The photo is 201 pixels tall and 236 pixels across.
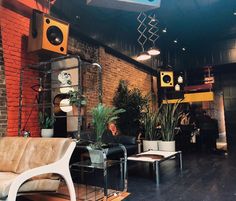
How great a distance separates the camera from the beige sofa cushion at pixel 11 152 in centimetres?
269

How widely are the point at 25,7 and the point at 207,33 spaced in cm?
623

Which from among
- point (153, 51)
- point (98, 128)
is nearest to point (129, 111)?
point (153, 51)

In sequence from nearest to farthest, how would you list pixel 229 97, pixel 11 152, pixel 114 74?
pixel 11 152
pixel 114 74
pixel 229 97

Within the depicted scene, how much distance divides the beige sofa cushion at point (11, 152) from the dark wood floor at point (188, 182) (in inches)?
56.0

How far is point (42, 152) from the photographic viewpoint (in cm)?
258

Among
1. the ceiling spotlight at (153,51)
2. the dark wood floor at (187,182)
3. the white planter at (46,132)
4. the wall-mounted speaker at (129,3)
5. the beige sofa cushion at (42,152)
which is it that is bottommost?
the dark wood floor at (187,182)

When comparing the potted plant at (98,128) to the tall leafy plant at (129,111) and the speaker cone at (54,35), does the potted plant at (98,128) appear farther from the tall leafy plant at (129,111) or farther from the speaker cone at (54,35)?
the tall leafy plant at (129,111)

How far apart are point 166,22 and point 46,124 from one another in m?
5.10

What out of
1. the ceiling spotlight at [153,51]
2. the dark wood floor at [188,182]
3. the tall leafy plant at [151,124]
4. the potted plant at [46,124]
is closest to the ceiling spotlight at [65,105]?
the potted plant at [46,124]

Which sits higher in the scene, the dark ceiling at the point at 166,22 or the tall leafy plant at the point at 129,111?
the dark ceiling at the point at 166,22

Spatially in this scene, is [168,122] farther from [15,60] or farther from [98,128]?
[15,60]

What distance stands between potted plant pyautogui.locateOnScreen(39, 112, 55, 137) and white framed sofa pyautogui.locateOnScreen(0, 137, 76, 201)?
76 centimetres

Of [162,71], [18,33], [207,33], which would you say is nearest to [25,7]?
[18,33]

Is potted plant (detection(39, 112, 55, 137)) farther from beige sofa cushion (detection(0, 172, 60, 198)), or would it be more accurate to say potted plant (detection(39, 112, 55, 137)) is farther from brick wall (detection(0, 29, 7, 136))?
beige sofa cushion (detection(0, 172, 60, 198))
